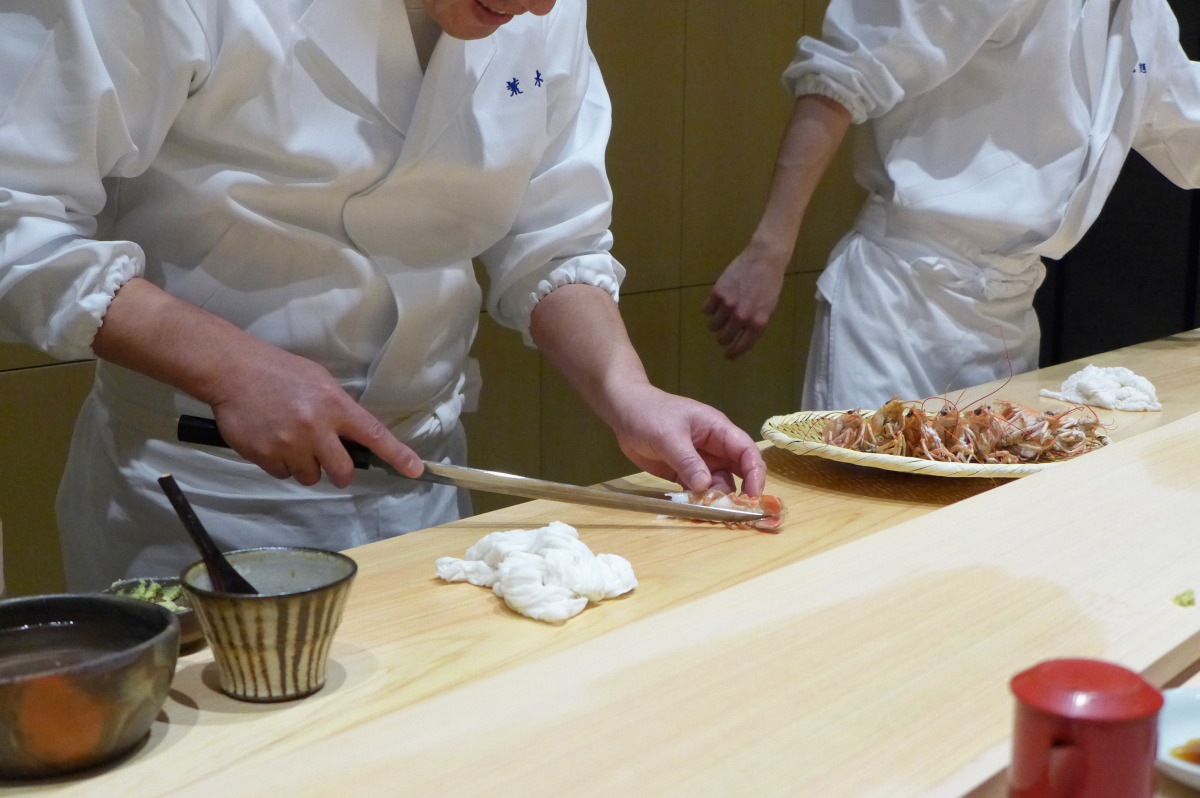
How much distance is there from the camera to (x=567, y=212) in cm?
176

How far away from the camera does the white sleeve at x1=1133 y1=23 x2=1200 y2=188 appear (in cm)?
258

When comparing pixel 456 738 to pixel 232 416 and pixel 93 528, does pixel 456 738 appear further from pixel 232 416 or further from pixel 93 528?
pixel 93 528

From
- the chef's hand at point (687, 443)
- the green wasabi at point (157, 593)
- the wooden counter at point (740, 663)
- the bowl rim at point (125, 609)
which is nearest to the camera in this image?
the wooden counter at point (740, 663)

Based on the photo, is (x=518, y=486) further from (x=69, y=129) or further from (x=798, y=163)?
(x=798, y=163)

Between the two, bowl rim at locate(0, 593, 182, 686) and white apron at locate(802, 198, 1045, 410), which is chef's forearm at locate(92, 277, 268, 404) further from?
white apron at locate(802, 198, 1045, 410)

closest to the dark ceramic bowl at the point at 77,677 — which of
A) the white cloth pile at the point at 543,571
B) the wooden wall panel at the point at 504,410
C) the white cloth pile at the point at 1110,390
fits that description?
the white cloth pile at the point at 543,571

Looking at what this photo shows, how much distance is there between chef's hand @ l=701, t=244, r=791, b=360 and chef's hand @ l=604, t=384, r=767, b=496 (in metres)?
0.99

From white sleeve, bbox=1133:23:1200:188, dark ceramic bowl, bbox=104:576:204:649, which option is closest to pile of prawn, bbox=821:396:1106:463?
dark ceramic bowl, bbox=104:576:204:649

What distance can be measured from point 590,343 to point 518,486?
1.42 feet

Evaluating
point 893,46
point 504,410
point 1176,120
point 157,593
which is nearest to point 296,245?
point 157,593

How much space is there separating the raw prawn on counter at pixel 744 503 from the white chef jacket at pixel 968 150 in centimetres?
117

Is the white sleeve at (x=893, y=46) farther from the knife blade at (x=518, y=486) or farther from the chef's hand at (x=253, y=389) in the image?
the chef's hand at (x=253, y=389)

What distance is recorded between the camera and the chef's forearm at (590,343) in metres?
1.66

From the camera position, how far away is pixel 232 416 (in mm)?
1315
